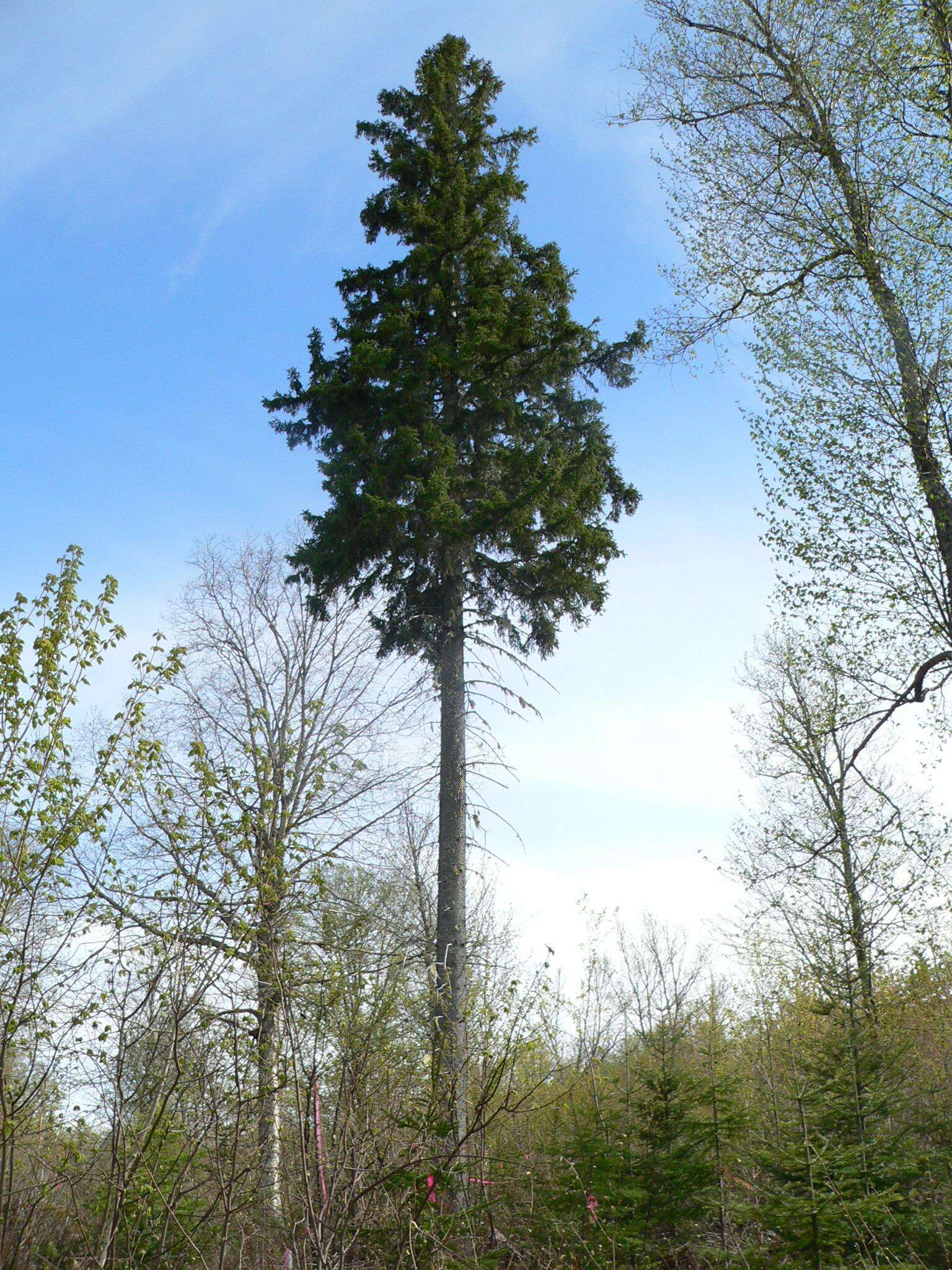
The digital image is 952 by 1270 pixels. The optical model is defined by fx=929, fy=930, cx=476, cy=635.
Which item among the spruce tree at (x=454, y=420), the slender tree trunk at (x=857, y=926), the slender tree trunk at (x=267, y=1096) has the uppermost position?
the spruce tree at (x=454, y=420)

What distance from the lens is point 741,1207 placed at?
578cm

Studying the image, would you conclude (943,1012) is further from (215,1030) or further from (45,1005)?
(45,1005)

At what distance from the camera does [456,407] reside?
11961 millimetres

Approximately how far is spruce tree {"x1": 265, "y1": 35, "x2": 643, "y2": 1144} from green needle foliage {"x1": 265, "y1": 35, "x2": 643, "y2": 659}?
24 millimetres

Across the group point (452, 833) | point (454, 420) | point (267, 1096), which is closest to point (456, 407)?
point (454, 420)

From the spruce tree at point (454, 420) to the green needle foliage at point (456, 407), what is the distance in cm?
2

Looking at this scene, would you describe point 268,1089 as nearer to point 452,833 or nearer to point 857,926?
point 452,833

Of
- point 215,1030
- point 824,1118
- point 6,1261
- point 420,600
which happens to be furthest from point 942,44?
point 6,1261

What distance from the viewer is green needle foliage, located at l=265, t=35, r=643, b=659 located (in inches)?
431

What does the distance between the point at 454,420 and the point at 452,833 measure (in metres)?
5.20

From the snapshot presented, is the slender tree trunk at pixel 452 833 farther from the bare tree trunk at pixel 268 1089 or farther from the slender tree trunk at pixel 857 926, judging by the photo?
the slender tree trunk at pixel 857 926

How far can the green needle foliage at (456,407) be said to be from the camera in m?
10.9

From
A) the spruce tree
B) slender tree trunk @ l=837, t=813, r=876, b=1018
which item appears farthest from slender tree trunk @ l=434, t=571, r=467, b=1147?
slender tree trunk @ l=837, t=813, r=876, b=1018

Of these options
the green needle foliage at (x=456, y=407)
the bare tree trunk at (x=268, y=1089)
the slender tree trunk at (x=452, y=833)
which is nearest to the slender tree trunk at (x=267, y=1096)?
the bare tree trunk at (x=268, y=1089)
